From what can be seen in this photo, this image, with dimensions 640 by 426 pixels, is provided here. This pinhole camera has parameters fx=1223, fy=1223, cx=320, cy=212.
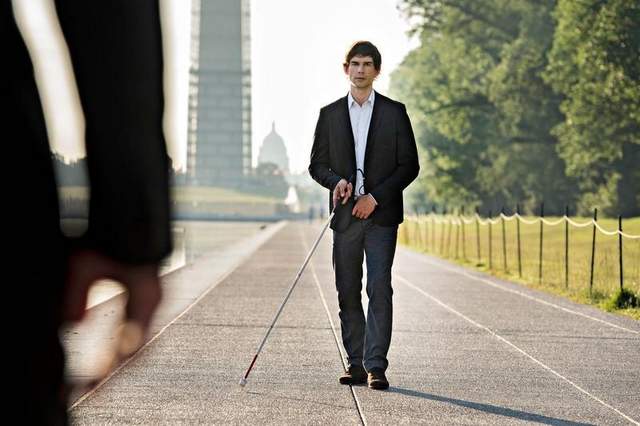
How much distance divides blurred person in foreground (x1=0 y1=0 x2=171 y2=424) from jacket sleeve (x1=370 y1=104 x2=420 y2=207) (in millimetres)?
4050

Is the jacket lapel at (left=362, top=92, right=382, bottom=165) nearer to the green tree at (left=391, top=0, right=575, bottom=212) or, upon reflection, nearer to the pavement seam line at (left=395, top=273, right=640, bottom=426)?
the pavement seam line at (left=395, top=273, right=640, bottom=426)

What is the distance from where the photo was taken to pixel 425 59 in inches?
3009

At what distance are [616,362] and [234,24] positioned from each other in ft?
625

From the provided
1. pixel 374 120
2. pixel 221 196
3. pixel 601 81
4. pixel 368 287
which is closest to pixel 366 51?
pixel 374 120

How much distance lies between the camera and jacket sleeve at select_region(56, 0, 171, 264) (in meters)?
2.52

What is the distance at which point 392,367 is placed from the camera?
8.08 meters

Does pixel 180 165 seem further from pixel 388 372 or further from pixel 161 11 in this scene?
pixel 388 372

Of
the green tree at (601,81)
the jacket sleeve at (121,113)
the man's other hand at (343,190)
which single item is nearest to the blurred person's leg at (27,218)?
the jacket sleeve at (121,113)

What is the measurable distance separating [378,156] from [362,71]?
50 centimetres

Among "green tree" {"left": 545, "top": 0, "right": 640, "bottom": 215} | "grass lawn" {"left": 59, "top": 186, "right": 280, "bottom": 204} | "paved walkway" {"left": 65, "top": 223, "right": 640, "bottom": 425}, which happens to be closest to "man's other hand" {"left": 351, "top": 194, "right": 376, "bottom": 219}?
"paved walkway" {"left": 65, "top": 223, "right": 640, "bottom": 425}

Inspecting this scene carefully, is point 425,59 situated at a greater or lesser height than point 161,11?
greater

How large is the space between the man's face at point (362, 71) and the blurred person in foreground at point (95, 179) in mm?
4040

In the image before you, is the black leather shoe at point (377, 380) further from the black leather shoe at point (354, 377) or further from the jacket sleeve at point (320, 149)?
the jacket sleeve at point (320, 149)

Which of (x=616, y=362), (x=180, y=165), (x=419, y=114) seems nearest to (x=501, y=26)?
(x=419, y=114)
